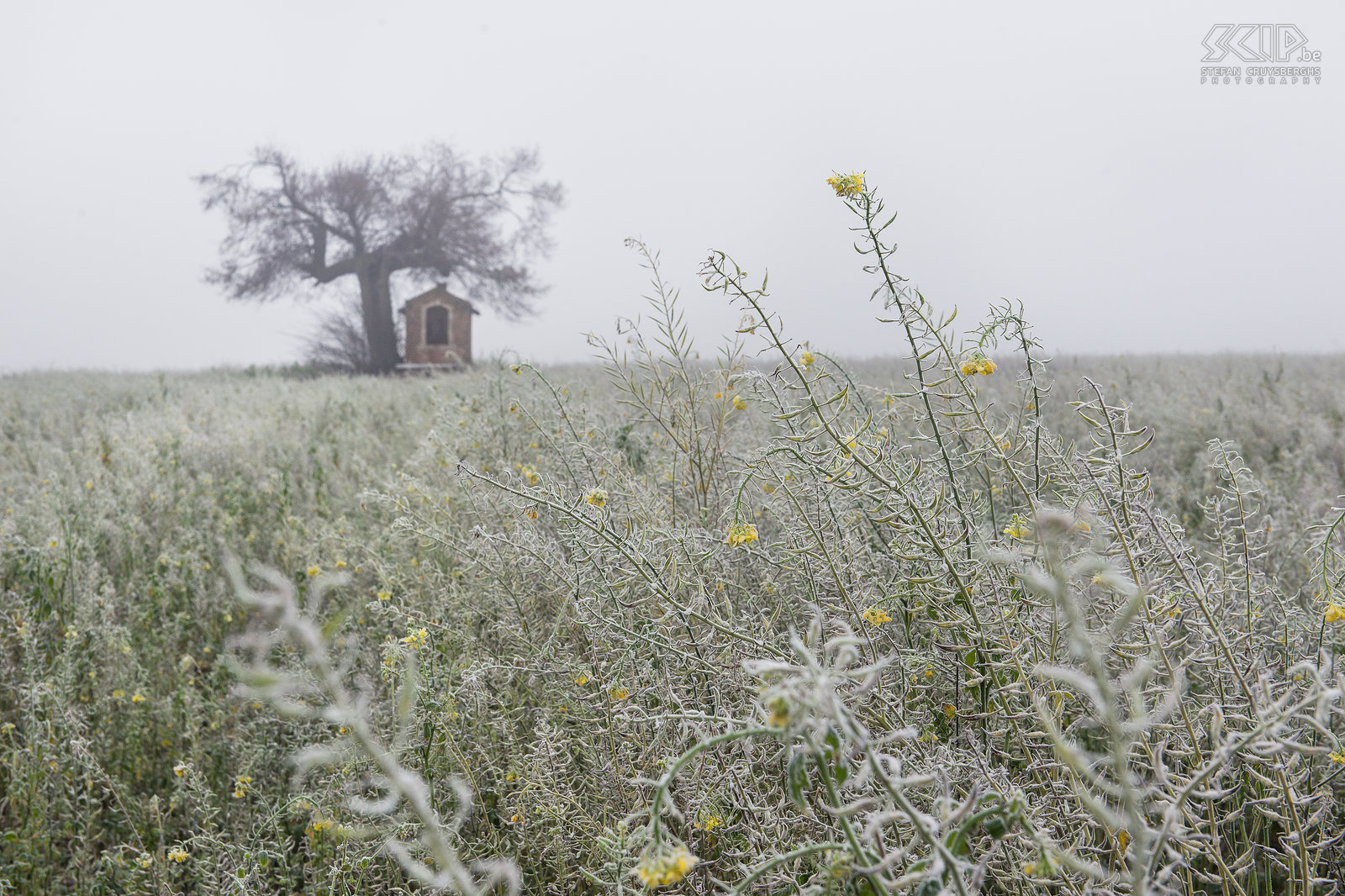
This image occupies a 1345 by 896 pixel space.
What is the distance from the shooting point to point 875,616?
1.37 meters

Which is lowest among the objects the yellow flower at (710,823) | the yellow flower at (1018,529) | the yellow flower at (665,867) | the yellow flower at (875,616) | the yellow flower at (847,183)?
the yellow flower at (710,823)

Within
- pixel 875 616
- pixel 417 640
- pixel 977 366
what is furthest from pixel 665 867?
pixel 417 640

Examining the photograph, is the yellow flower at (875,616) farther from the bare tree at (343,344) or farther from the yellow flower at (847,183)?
the bare tree at (343,344)

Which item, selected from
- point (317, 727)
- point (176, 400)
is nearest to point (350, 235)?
point (176, 400)

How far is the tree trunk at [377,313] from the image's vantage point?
21.6 m

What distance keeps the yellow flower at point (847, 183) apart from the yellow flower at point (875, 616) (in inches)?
28.9

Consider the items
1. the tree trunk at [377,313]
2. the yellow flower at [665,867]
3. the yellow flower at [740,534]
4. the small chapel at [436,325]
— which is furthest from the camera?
the small chapel at [436,325]

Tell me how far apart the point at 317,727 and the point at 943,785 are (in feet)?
6.67

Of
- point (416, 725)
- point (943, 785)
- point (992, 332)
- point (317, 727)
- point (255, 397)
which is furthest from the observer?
point (255, 397)

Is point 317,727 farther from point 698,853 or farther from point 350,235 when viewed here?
point 350,235

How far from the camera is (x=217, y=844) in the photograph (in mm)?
1706

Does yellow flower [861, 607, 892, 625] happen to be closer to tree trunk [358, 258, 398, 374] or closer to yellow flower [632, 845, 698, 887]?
yellow flower [632, 845, 698, 887]

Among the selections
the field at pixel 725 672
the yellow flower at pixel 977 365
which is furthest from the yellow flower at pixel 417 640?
the yellow flower at pixel 977 365

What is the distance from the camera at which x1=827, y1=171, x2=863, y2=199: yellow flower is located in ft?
4.27
